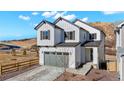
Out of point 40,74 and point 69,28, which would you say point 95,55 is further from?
point 40,74

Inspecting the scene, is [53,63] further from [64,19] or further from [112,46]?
[112,46]

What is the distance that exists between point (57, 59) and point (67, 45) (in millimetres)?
1118

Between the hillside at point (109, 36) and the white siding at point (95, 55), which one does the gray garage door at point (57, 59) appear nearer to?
the white siding at point (95, 55)

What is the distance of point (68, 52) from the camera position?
14.6m

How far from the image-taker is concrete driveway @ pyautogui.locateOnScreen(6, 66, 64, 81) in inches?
473

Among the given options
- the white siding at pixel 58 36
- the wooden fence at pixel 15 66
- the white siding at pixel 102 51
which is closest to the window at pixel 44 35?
the white siding at pixel 58 36

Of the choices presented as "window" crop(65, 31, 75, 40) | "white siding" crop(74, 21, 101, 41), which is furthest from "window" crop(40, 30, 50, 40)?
"white siding" crop(74, 21, 101, 41)

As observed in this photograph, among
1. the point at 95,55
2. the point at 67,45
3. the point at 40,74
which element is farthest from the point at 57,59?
the point at 95,55

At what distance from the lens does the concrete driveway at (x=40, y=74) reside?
1202 cm
